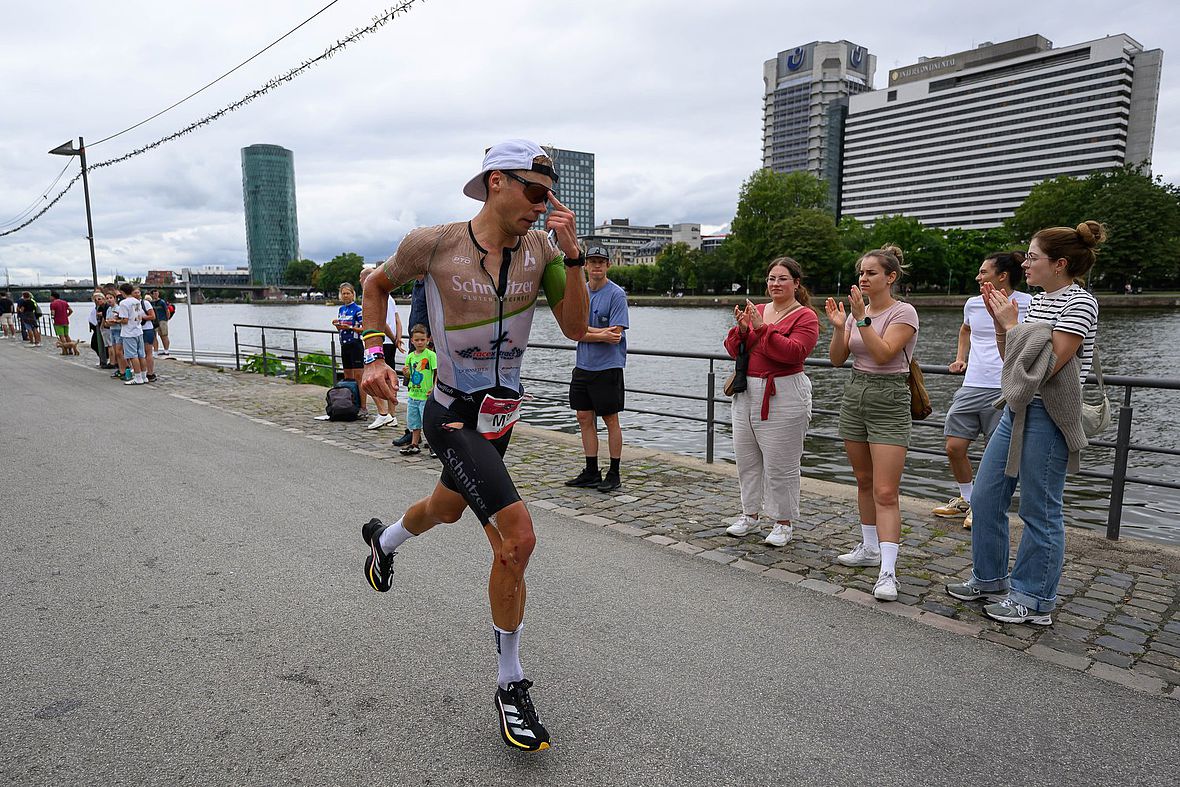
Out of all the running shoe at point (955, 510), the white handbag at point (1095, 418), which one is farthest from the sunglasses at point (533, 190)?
the running shoe at point (955, 510)

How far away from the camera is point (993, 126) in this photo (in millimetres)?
144625

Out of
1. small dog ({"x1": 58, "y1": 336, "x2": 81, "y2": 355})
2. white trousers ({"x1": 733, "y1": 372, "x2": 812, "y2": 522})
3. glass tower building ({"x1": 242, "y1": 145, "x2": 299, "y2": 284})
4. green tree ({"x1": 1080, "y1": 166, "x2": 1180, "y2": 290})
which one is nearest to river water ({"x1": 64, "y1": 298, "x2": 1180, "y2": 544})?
white trousers ({"x1": 733, "y1": 372, "x2": 812, "y2": 522})

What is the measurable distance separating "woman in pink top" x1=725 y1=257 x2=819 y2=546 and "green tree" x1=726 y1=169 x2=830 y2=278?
329ft

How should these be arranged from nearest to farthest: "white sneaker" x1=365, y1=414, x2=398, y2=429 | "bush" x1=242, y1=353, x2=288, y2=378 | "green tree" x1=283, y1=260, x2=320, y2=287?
"white sneaker" x1=365, y1=414, x2=398, y2=429 → "bush" x1=242, y1=353, x2=288, y2=378 → "green tree" x1=283, y1=260, x2=320, y2=287

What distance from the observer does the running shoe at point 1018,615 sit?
12.4 ft

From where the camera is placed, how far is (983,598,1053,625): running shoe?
12.4ft

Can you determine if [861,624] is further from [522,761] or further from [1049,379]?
[522,761]

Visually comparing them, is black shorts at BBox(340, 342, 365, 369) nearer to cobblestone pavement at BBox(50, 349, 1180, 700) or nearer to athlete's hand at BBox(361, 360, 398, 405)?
cobblestone pavement at BBox(50, 349, 1180, 700)

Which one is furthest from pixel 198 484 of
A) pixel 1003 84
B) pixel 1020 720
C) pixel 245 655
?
pixel 1003 84

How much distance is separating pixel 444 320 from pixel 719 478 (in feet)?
15.3

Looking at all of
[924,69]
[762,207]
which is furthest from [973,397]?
[924,69]

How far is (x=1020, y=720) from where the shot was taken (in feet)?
9.57

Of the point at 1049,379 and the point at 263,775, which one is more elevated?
the point at 1049,379

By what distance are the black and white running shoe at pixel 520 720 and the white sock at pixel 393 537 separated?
1003mm
